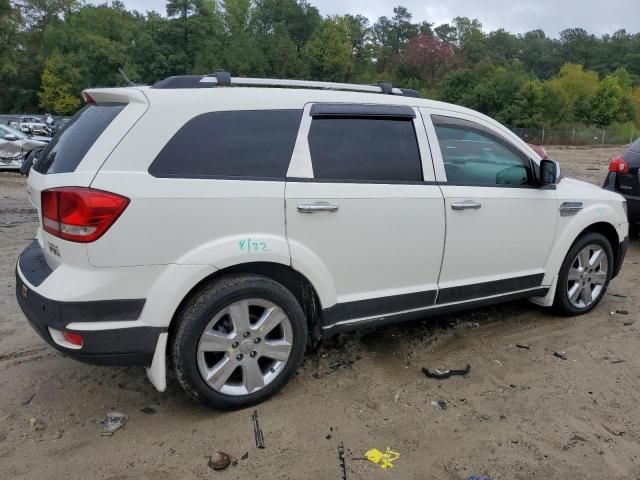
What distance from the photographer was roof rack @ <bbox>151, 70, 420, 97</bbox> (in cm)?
322

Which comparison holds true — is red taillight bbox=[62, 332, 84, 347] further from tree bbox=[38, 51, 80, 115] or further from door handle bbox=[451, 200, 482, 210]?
tree bbox=[38, 51, 80, 115]

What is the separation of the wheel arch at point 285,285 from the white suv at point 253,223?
1 centimetres

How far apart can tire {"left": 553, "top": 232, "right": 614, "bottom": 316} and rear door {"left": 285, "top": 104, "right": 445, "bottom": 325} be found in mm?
1476

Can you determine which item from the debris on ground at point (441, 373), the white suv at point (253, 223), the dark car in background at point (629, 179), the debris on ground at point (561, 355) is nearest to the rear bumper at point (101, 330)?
the white suv at point (253, 223)

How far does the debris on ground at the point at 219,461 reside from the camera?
282 centimetres

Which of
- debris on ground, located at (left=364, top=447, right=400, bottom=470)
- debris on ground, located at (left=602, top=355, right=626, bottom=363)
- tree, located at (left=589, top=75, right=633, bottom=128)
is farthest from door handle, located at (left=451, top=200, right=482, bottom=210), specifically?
tree, located at (left=589, top=75, right=633, bottom=128)

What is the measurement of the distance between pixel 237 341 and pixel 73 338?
0.85 metres

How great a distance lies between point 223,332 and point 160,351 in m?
0.37

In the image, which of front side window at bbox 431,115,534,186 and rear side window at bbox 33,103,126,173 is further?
front side window at bbox 431,115,534,186

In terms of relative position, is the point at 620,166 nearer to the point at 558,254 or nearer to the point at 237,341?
the point at 558,254

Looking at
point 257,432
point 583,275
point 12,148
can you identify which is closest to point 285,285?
point 257,432

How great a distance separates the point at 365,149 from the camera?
11.7ft

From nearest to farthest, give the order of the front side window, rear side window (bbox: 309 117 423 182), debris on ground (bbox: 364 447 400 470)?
debris on ground (bbox: 364 447 400 470), rear side window (bbox: 309 117 423 182), the front side window

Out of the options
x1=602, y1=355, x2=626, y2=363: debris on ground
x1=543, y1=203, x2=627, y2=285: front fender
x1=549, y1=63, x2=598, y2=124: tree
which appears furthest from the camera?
x1=549, y1=63, x2=598, y2=124: tree
